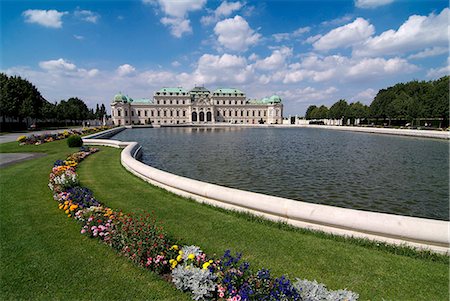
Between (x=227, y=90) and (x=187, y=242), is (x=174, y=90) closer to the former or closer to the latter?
(x=227, y=90)

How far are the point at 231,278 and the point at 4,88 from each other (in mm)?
59208

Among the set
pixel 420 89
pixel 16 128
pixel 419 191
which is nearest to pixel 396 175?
pixel 419 191

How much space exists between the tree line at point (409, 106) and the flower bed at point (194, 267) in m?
63.6

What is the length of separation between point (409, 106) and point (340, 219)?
69514 millimetres

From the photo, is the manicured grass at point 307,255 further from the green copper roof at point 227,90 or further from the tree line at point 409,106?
the green copper roof at point 227,90

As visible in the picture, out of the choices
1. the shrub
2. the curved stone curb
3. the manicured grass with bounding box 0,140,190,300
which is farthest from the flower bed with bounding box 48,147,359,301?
the shrub

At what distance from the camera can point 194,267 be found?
14.5ft

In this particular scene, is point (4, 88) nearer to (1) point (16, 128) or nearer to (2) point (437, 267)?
(1) point (16, 128)

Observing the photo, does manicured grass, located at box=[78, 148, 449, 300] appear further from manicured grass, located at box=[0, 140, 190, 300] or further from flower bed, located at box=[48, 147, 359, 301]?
manicured grass, located at box=[0, 140, 190, 300]

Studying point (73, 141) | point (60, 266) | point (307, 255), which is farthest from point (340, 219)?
point (73, 141)

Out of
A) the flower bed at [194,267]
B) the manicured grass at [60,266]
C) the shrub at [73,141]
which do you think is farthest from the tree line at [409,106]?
the manicured grass at [60,266]

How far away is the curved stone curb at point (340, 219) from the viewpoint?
5.04m

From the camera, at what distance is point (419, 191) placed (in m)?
12.1

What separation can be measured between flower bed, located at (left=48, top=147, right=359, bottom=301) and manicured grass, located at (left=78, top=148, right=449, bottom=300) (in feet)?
1.45
